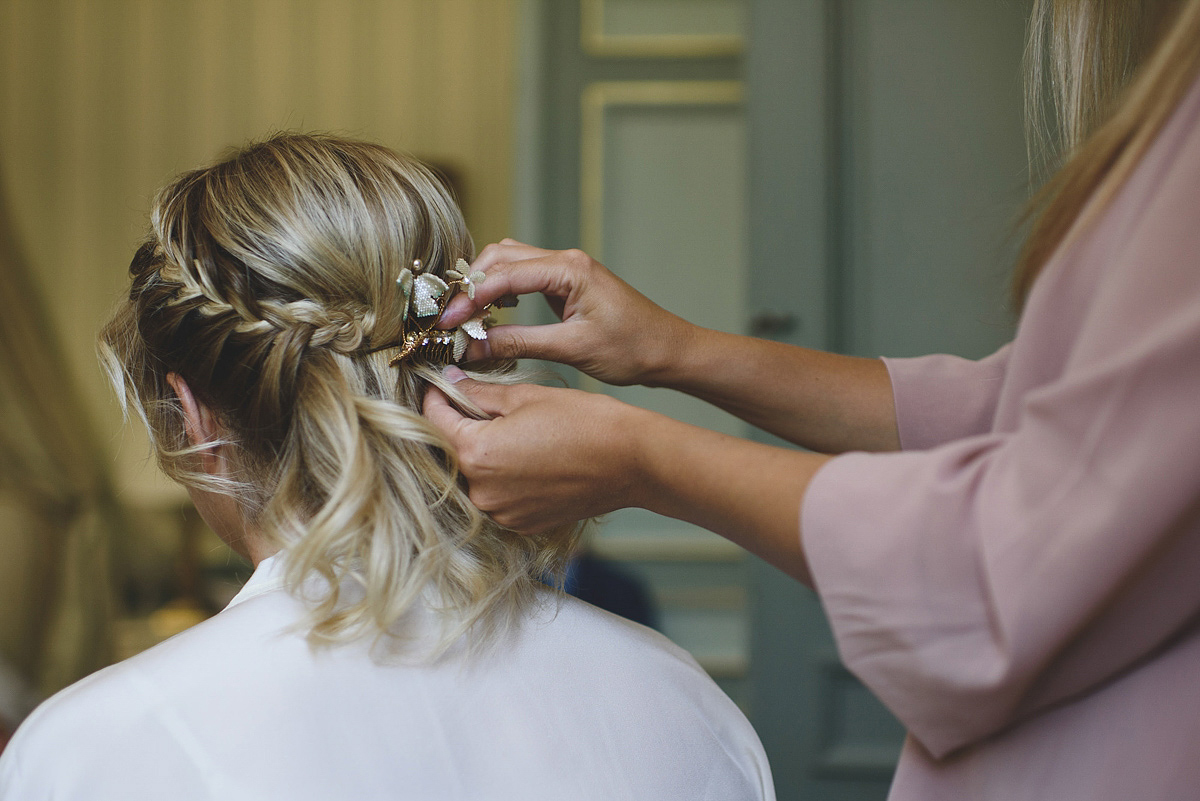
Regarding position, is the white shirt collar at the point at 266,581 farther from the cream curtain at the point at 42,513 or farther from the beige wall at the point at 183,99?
the beige wall at the point at 183,99

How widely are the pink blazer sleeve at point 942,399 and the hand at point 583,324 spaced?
233mm

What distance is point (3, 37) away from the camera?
366 centimetres

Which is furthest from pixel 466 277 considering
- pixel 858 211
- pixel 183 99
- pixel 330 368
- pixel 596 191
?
pixel 183 99

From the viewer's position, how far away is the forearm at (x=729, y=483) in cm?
58

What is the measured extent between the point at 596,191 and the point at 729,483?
2.52 metres

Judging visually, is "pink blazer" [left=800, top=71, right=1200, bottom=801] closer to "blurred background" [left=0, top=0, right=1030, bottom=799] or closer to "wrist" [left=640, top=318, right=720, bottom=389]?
"blurred background" [left=0, top=0, right=1030, bottom=799]

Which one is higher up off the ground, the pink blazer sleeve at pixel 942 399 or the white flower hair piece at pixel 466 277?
the white flower hair piece at pixel 466 277

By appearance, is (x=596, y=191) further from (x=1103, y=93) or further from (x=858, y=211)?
(x=1103, y=93)

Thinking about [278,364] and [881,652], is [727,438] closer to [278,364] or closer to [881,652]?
[881,652]

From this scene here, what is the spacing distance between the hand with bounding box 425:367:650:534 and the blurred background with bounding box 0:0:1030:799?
32 centimetres

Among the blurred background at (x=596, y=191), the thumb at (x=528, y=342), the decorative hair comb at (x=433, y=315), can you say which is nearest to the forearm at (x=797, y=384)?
the thumb at (x=528, y=342)

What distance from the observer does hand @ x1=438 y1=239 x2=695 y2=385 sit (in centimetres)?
91

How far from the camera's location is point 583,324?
3.10 ft

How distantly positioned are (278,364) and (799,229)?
154 cm
